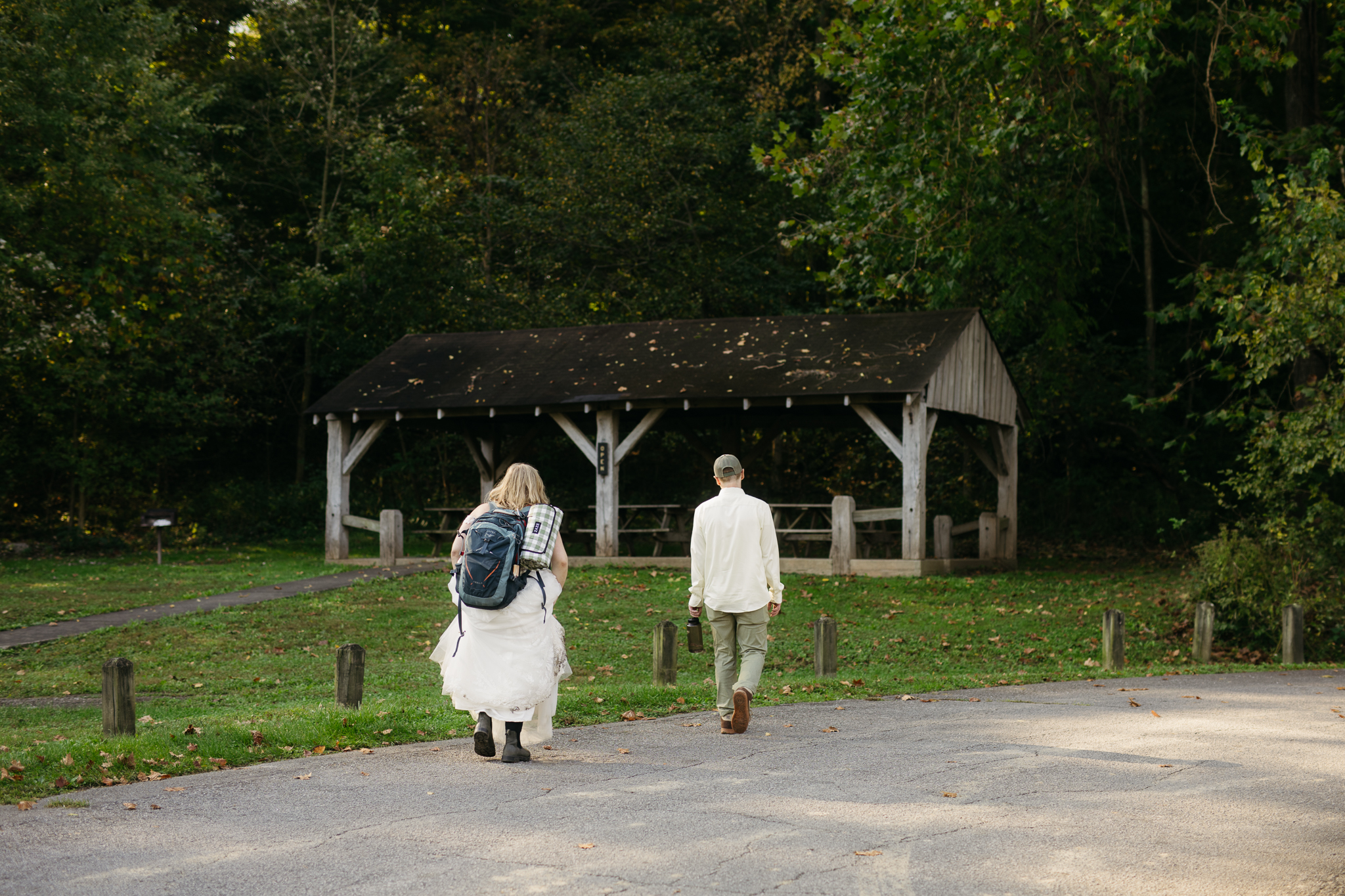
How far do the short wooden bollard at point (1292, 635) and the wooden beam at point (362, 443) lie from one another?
15.2 m

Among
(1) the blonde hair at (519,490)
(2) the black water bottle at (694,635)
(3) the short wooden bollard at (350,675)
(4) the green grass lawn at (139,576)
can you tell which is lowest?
(4) the green grass lawn at (139,576)

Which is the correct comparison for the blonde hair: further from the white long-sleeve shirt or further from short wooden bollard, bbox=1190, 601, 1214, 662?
short wooden bollard, bbox=1190, 601, 1214, 662

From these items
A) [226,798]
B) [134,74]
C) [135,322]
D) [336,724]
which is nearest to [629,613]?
[336,724]

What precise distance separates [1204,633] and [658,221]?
18.6 m

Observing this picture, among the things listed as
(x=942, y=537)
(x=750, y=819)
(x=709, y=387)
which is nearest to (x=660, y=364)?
(x=709, y=387)

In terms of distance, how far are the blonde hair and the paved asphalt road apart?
61.1 inches

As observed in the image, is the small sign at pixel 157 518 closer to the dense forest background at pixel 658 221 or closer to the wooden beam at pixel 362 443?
the wooden beam at pixel 362 443

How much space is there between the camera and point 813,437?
100 feet

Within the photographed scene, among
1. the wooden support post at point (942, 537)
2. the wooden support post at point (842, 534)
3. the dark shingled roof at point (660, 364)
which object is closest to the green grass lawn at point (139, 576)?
the dark shingled roof at point (660, 364)

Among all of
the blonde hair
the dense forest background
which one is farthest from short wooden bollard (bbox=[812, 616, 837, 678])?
the dense forest background

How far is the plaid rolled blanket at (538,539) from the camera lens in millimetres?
7367

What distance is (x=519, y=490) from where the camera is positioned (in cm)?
745

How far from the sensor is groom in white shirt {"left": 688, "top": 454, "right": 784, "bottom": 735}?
8414 mm

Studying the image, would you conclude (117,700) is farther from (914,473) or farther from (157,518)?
(157,518)
